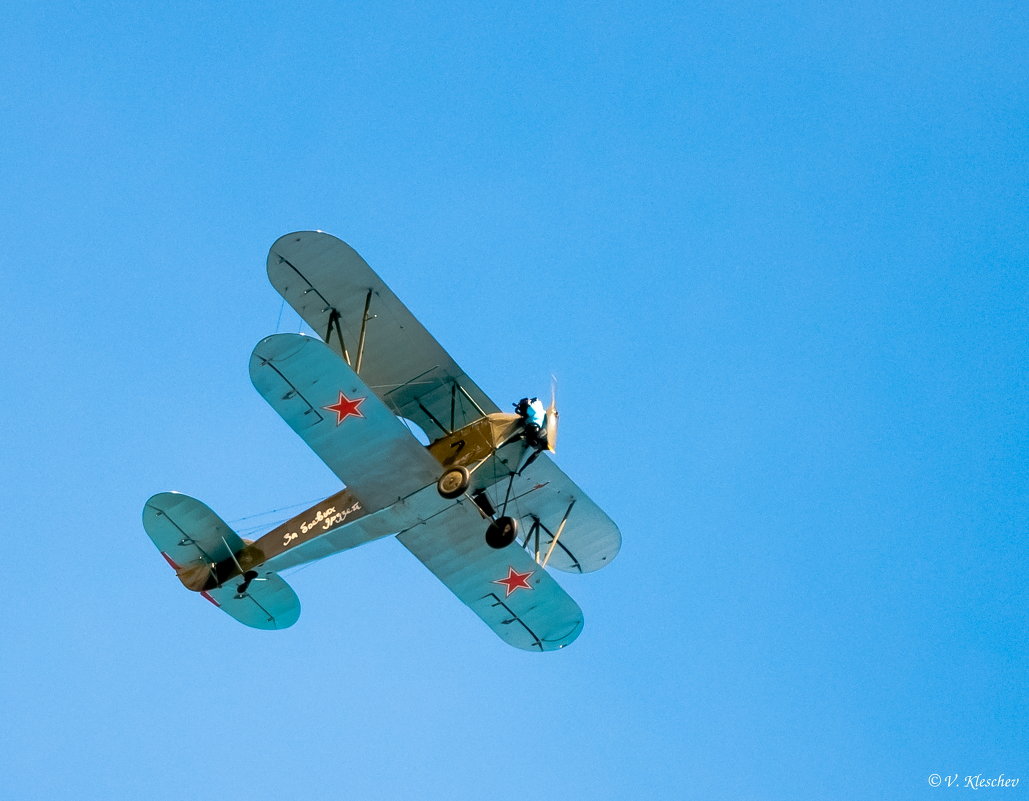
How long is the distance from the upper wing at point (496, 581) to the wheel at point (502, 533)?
1.66ft

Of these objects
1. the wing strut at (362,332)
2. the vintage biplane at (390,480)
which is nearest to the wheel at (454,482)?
the vintage biplane at (390,480)

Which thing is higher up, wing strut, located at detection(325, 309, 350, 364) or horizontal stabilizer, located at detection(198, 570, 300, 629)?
wing strut, located at detection(325, 309, 350, 364)

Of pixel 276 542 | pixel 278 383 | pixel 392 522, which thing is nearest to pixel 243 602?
pixel 276 542

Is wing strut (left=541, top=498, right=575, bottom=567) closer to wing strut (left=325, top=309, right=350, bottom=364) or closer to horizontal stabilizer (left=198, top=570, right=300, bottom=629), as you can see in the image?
horizontal stabilizer (left=198, top=570, right=300, bottom=629)

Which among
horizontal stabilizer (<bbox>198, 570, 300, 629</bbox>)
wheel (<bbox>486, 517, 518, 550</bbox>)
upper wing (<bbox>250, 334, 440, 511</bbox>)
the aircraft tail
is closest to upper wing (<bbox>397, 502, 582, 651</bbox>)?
wheel (<bbox>486, 517, 518, 550</bbox>)

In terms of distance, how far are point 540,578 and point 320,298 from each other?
4.75 metres

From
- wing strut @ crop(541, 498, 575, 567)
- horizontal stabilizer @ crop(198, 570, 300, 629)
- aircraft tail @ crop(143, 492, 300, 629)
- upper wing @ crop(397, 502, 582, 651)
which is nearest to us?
upper wing @ crop(397, 502, 582, 651)

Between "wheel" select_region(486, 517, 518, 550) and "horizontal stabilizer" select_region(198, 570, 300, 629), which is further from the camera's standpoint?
"horizontal stabilizer" select_region(198, 570, 300, 629)

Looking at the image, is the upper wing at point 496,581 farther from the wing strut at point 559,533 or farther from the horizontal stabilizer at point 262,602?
the horizontal stabilizer at point 262,602

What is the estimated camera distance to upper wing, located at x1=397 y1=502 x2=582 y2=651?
19.4 meters

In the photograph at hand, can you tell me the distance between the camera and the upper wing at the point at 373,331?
18.4m

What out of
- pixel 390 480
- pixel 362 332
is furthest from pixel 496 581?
pixel 362 332

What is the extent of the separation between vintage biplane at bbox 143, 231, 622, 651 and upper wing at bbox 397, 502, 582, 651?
0.02 m

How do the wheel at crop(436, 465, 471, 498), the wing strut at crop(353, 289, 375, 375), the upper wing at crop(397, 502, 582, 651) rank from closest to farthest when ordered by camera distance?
the wheel at crop(436, 465, 471, 498) < the wing strut at crop(353, 289, 375, 375) < the upper wing at crop(397, 502, 582, 651)
